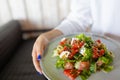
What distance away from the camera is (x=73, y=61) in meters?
0.41

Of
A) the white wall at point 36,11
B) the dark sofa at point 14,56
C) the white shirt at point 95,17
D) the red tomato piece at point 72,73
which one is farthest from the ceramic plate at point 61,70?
the white wall at point 36,11

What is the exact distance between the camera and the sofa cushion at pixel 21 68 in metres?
0.71

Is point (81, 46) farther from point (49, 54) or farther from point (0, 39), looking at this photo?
point (0, 39)

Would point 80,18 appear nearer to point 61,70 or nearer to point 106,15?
point 106,15

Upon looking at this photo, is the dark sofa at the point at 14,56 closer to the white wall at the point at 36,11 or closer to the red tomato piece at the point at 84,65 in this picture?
the white wall at the point at 36,11

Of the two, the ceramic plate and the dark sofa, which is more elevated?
the ceramic plate

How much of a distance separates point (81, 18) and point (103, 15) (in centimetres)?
9

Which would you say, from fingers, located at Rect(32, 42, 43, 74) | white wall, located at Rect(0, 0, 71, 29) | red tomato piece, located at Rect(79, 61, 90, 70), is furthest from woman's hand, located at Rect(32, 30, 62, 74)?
white wall, located at Rect(0, 0, 71, 29)

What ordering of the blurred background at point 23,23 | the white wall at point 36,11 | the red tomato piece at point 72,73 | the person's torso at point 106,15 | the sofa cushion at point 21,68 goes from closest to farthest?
1. the red tomato piece at point 72,73
2. the person's torso at point 106,15
3. the sofa cushion at point 21,68
4. the blurred background at point 23,23
5. the white wall at point 36,11

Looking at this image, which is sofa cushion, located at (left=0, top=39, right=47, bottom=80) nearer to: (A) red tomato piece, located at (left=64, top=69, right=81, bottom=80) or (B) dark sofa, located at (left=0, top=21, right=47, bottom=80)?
(B) dark sofa, located at (left=0, top=21, right=47, bottom=80)

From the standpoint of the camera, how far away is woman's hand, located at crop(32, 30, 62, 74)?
0.47 metres

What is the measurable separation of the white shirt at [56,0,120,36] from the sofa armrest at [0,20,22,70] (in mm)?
309

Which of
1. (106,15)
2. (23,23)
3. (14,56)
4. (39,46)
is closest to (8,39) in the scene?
(14,56)

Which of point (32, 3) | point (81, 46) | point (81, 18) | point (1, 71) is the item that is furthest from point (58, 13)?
point (81, 46)
